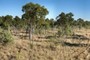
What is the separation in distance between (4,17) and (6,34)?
39.0m

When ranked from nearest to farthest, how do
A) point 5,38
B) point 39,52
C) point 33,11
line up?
point 39,52, point 5,38, point 33,11

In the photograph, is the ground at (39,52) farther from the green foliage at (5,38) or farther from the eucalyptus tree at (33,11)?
the eucalyptus tree at (33,11)

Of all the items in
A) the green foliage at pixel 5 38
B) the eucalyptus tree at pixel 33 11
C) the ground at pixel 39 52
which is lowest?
the ground at pixel 39 52

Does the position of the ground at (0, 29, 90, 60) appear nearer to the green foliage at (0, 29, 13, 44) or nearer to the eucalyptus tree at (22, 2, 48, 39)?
the green foliage at (0, 29, 13, 44)

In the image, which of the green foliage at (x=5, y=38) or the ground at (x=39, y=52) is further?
the green foliage at (x=5, y=38)

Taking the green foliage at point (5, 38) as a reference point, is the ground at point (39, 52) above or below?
below

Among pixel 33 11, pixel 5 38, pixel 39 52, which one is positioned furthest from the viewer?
pixel 33 11

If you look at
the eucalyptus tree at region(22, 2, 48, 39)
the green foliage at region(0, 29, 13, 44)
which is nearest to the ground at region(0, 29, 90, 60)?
the green foliage at region(0, 29, 13, 44)

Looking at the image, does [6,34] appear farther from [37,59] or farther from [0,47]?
[37,59]

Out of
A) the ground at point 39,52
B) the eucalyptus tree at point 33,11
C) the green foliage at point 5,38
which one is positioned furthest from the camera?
the eucalyptus tree at point 33,11

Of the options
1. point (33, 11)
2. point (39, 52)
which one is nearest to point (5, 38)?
point (39, 52)

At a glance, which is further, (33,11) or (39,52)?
(33,11)

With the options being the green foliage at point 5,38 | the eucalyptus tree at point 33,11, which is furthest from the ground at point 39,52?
the eucalyptus tree at point 33,11

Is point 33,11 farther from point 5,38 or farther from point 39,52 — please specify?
point 39,52
